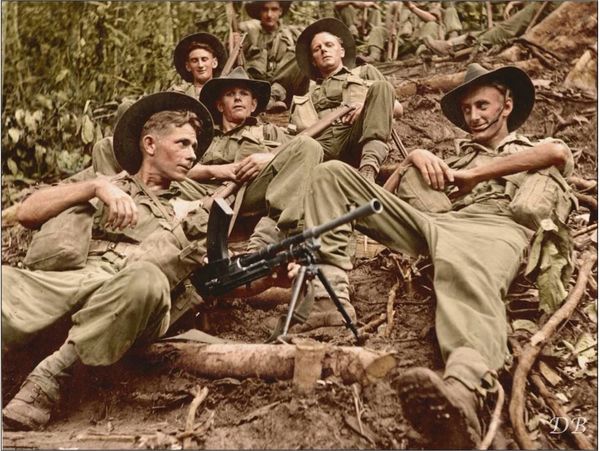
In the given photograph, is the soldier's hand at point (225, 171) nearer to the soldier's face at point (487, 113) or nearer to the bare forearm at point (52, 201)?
the bare forearm at point (52, 201)

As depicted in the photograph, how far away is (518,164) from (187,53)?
4.21 meters

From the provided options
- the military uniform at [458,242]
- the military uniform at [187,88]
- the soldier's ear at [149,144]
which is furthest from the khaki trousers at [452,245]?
the military uniform at [187,88]

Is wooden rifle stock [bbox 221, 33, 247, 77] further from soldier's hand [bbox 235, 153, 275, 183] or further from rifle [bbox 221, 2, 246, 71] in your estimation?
soldier's hand [bbox 235, 153, 275, 183]

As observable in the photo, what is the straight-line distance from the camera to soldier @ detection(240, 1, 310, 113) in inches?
361

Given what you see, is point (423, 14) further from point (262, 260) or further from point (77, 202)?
point (262, 260)

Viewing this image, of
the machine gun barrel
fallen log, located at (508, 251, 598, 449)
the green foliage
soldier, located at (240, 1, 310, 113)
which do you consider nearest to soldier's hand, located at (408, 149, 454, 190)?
fallen log, located at (508, 251, 598, 449)

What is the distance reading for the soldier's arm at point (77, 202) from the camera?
4.80 metres

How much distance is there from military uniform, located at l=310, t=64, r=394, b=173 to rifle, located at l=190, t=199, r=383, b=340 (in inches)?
78.0

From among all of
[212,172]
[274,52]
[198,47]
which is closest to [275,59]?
[274,52]

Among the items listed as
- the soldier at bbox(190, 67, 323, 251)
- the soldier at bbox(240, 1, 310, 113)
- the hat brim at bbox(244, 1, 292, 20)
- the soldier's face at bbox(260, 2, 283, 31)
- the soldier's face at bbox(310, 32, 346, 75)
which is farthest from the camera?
the hat brim at bbox(244, 1, 292, 20)

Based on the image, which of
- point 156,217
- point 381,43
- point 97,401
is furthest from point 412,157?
point 381,43

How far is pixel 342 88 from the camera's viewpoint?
737 cm

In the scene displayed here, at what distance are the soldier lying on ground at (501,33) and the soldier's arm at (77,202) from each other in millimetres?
6082

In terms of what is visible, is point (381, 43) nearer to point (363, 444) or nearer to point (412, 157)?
point (412, 157)
